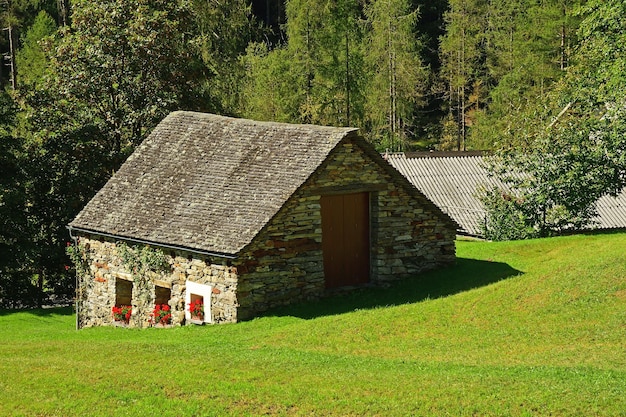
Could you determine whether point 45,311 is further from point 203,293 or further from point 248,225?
point 248,225

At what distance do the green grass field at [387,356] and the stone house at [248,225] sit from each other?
0.83 metres

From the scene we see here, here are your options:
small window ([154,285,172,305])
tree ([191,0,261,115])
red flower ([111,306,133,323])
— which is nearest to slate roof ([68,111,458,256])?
small window ([154,285,172,305])

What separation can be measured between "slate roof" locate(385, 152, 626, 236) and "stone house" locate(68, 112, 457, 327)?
12993 mm

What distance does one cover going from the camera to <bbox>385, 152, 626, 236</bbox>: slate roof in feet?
138

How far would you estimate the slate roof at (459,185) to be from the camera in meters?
42.1

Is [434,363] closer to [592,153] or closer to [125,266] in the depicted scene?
[125,266]

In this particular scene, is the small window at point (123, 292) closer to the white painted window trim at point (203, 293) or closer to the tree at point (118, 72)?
the white painted window trim at point (203, 293)

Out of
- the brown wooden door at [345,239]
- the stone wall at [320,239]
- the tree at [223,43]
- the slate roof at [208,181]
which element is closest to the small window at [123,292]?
the slate roof at [208,181]

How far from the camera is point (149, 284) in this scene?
26953 millimetres

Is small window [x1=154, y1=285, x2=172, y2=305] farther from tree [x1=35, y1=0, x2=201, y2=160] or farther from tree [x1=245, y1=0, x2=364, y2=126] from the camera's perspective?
tree [x1=245, y1=0, x2=364, y2=126]

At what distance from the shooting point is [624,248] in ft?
89.7

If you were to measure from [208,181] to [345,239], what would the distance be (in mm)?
4122

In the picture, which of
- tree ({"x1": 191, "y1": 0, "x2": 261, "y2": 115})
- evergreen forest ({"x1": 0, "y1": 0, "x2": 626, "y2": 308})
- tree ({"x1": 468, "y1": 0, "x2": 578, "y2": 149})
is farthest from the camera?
tree ({"x1": 468, "y1": 0, "x2": 578, "y2": 149})

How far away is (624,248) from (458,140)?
154ft
